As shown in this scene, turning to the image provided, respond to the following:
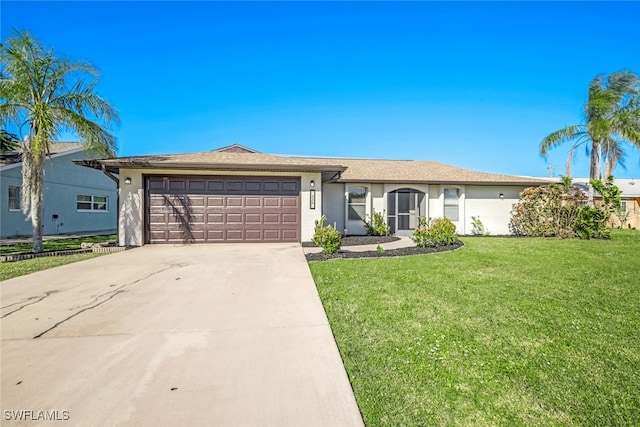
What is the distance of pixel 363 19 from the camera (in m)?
12.1

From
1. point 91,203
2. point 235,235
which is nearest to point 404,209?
point 235,235

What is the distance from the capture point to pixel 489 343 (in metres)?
3.34

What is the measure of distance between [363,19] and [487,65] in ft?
22.0

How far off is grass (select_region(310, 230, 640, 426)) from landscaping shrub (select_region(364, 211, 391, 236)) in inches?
269

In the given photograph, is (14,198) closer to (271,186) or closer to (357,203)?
(271,186)

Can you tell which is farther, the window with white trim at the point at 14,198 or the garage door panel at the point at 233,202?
the window with white trim at the point at 14,198

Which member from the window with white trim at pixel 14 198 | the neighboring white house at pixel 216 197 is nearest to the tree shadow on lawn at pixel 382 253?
the neighboring white house at pixel 216 197

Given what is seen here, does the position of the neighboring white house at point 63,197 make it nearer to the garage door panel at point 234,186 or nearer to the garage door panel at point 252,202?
the garage door panel at point 234,186

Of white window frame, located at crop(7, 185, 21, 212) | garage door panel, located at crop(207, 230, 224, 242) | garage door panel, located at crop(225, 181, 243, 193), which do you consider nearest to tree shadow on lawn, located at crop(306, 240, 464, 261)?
garage door panel, located at crop(207, 230, 224, 242)

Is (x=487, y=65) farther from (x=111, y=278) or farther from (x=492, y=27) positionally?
(x=111, y=278)

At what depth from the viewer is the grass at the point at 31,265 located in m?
6.69

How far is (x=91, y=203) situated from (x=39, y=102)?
38.2 ft

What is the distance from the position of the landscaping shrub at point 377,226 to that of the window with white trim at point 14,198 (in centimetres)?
1669

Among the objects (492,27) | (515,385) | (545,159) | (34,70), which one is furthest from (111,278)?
(545,159)
